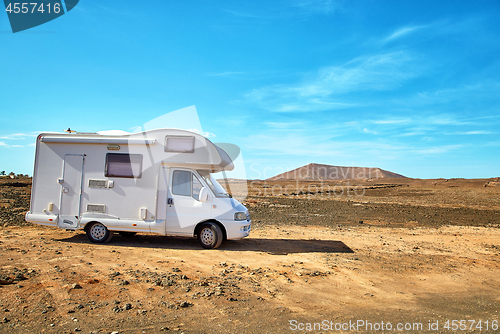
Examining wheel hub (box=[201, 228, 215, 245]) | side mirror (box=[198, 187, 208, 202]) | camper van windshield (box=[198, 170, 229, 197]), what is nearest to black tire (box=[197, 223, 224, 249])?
wheel hub (box=[201, 228, 215, 245])

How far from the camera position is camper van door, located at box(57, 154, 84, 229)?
32.1ft

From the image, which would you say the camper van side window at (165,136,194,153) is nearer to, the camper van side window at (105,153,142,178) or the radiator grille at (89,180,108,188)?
the camper van side window at (105,153,142,178)

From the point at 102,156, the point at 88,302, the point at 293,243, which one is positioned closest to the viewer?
the point at 88,302

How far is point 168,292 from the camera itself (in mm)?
5883

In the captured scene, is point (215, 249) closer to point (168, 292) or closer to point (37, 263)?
point (168, 292)

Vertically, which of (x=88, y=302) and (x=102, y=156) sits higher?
(x=102, y=156)

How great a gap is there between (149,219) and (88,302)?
14.4ft

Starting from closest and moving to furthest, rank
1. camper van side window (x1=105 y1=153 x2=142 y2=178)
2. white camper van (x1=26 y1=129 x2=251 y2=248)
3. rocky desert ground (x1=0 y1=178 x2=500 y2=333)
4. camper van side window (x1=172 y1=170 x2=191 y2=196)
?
rocky desert ground (x1=0 y1=178 x2=500 y2=333) < white camper van (x1=26 y1=129 x2=251 y2=248) < camper van side window (x1=172 y1=170 x2=191 y2=196) < camper van side window (x1=105 y1=153 x2=142 y2=178)

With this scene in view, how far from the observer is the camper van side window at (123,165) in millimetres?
9672

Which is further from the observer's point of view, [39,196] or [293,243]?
[293,243]

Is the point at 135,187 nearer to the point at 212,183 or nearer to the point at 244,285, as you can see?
the point at 212,183

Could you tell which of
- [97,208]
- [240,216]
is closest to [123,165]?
[97,208]

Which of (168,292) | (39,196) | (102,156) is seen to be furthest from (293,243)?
(39,196)

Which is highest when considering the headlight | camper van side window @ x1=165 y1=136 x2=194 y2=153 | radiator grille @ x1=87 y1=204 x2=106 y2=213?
camper van side window @ x1=165 y1=136 x2=194 y2=153
